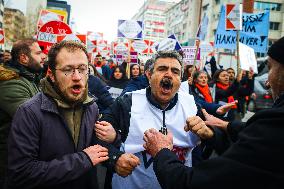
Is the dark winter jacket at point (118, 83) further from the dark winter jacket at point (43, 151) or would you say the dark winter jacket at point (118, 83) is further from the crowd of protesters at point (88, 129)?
the dark winter jacket at point (43, 151)

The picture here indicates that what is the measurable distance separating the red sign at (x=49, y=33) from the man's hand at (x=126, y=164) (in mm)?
5215

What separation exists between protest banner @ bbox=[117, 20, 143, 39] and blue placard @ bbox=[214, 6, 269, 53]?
3.73 meters

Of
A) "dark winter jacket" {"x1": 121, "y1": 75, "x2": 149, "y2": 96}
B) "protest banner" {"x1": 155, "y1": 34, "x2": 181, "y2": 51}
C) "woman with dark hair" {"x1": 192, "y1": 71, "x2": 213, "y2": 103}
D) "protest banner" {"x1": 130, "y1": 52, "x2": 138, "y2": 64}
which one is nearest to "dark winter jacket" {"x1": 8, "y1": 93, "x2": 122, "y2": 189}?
"dark winter jacket" {"x1": 121, "y1": 75, "x2": 149, "y2": 96}

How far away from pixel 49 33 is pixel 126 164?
5.43 metres

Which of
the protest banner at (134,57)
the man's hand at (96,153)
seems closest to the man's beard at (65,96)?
the man's hand at (96,153)

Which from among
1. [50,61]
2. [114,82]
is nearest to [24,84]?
[50,61]

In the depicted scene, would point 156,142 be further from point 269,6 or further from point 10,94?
point 269,6

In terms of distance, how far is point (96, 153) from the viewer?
235 cm

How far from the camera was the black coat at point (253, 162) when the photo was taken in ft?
5.08

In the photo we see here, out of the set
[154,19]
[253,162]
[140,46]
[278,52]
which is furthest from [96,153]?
[154,19]

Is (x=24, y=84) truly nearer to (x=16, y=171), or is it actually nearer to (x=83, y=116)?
(x=83, y=116)

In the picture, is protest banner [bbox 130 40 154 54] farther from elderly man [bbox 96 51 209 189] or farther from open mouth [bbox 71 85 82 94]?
open mouth [bbox 71 85 82 94]

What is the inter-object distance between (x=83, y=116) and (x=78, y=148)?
24cm

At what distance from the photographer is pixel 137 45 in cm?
1360
